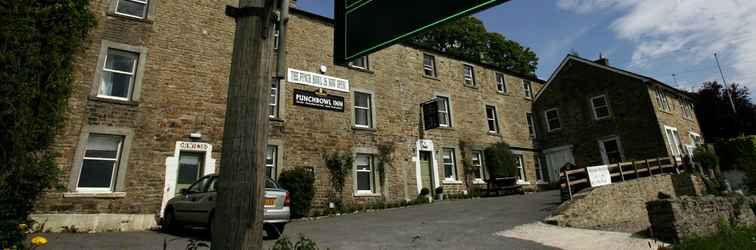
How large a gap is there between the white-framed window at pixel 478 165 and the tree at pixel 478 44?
1239cm

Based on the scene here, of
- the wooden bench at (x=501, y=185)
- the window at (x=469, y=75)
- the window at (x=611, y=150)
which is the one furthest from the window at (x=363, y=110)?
the window at (x=611, y=150)

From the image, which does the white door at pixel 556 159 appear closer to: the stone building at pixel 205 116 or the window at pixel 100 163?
the stone building at pixel 205 116

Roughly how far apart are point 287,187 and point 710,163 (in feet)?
65.2

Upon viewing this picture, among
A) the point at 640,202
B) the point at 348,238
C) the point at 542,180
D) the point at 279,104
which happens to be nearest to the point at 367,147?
the point at 279,104

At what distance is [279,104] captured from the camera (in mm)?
13500

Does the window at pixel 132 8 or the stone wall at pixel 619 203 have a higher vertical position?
the window at pixel 132 8

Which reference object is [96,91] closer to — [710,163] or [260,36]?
[260,36]

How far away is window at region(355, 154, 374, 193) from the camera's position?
48.6ft

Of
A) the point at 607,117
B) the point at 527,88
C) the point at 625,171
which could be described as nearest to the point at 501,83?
the point at 527,88

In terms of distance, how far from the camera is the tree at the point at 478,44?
29859 mm

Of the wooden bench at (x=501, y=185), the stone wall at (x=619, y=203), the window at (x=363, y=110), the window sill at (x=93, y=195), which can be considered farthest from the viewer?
the wooden bench at (x=501, y=185)

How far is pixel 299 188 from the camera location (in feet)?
38.7

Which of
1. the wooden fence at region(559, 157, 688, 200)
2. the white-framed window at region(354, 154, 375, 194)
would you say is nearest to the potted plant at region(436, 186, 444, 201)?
the white-framed window at region(354, 154, 375, 194)

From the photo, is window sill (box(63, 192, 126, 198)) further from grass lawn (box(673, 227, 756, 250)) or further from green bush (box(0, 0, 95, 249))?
grass lawn (box(673, 227, 756, 250))
